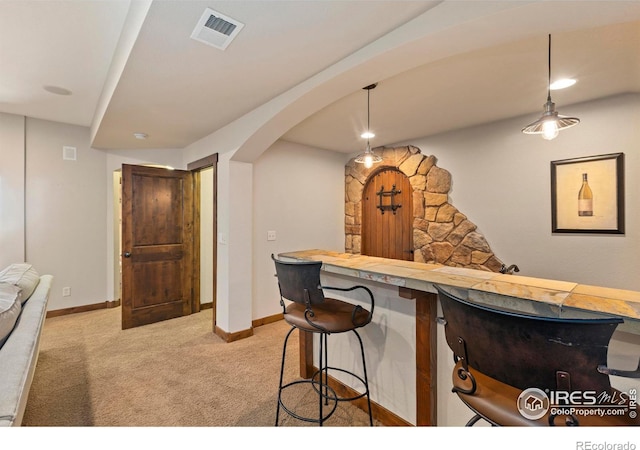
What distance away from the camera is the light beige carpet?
192 cm

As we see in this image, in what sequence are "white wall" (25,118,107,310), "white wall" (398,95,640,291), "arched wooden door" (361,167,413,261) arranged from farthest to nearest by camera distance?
"arched wooden door" (361,167,413,261), "white wall" (25,118,107,310), "white wall" (398,95,640,291)

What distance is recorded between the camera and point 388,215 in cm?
422

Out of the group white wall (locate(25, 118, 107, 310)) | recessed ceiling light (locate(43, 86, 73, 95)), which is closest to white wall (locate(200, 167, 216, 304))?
white wall (locate(25, 118, 107, 310))

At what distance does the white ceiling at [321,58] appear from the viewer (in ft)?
4.58

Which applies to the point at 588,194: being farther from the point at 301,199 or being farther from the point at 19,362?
the point at 19,362

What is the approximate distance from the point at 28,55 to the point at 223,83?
157cm

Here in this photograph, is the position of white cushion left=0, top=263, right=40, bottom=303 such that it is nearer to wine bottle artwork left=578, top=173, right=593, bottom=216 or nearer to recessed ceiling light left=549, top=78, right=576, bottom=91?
recessed ceiling light left=549, top=78, right=576, bottom=91

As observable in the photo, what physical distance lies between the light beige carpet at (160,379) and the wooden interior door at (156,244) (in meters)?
0.31

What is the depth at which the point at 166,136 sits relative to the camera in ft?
11.6

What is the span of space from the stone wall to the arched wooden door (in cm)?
12

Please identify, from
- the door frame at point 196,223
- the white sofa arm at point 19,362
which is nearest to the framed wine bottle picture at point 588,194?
the door frame at point 196,223

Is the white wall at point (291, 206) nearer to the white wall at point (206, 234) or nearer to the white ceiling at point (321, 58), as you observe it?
the white ceiling at point (321, 58)
